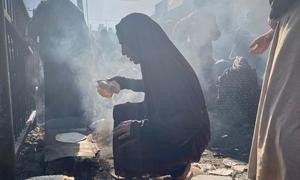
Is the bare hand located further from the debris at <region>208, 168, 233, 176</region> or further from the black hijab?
the debris at <region>208, 168, 233, 176</region>

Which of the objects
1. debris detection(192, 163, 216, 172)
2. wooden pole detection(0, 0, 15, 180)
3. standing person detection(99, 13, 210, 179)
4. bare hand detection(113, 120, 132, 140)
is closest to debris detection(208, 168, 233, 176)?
debris detection(192, 163, 216, 172)

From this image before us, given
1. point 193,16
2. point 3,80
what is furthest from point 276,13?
point 193,16

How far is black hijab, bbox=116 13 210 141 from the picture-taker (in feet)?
11.2

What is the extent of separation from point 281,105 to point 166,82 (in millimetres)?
1317

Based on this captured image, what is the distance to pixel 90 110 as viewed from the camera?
7.19m

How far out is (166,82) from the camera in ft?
11.4

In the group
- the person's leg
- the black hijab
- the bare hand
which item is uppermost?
the black hijab

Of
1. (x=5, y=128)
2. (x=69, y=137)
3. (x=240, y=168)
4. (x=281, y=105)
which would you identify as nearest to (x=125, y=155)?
(x=5, y=128)

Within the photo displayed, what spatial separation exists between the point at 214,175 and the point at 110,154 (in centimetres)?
171

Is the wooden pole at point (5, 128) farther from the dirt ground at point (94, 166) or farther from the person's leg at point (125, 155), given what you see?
the person's leg at point (125, 155)

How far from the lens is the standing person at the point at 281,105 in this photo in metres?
2.33

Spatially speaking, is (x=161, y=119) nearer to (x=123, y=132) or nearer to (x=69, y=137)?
(x=123, y=132)

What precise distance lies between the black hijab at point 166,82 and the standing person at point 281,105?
78cm

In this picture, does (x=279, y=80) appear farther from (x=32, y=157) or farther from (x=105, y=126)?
(x=32, y=157)
